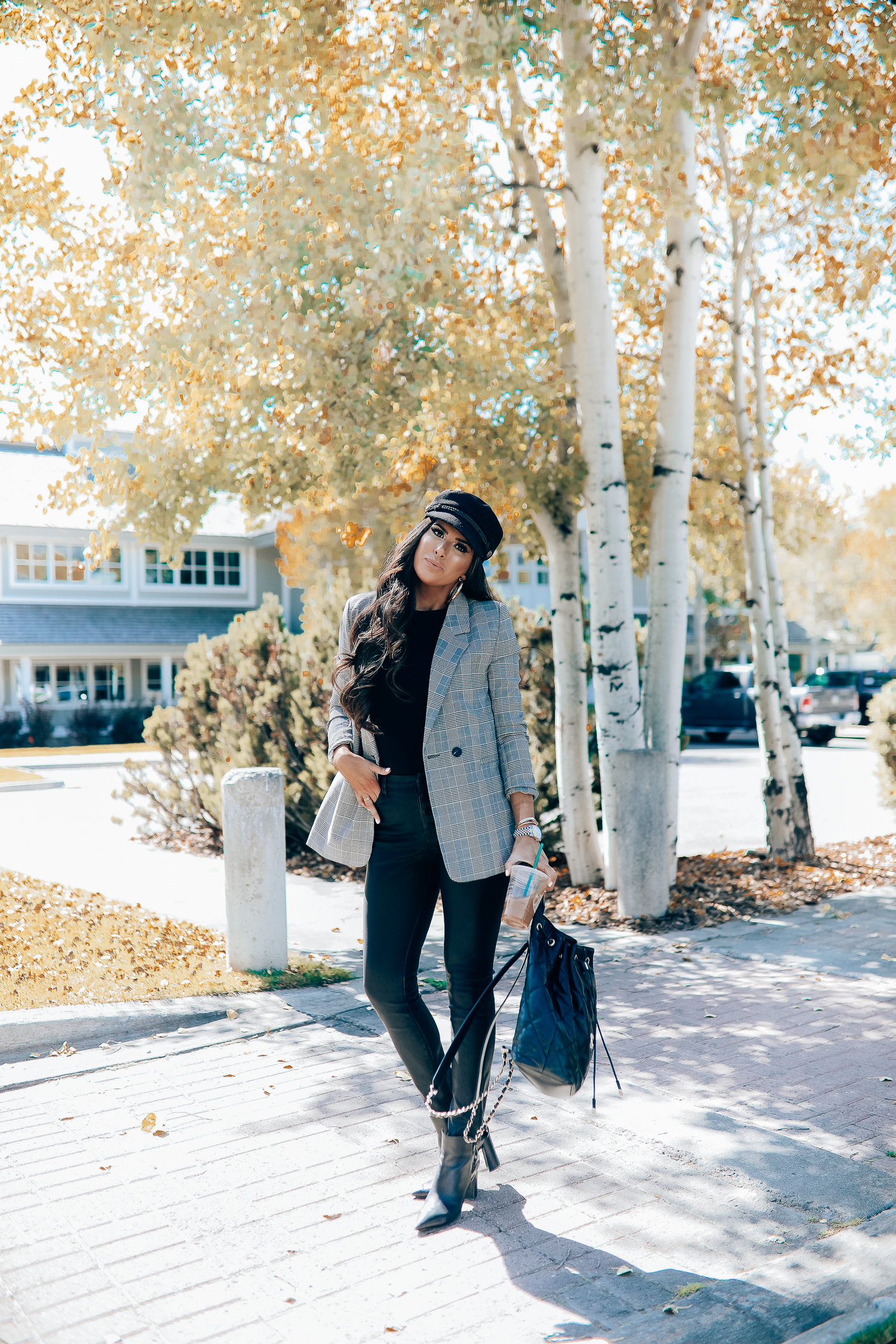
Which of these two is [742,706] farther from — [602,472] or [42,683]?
[602,472]

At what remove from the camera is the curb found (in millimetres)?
2672

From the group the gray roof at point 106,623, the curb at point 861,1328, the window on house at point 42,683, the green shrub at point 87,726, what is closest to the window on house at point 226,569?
the gray roof at point 106,623

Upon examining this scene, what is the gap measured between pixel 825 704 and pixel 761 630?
19698 mm

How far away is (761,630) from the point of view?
9484mm

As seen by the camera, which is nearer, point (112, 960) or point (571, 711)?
point (112, 960)

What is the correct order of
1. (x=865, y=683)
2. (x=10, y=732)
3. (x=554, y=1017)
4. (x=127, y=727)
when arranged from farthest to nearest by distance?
(x=865, y=683) < (x=127, y=727) < (x=10, y=732) < (x=554, y=1017)

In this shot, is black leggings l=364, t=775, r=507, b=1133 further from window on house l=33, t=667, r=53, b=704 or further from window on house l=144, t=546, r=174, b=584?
window on house l=144, t=546, r=174, b=584

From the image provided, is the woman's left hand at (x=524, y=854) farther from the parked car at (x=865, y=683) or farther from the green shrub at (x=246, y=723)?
the parked car at (x=865, y=683)

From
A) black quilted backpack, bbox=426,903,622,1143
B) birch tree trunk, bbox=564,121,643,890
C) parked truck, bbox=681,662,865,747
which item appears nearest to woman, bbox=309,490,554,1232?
black quilted backpack, bbox=426,903,622,1143

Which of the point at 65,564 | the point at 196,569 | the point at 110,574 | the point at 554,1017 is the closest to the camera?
the point at 554,1017

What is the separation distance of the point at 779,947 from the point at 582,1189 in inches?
142

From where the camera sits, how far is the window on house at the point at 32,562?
3006 centimetres

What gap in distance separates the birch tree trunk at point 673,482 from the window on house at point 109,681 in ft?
85.0

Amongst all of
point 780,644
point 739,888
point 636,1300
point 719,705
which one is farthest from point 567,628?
point 719,705
